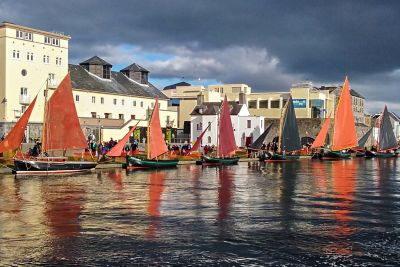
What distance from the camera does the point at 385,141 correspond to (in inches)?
4200

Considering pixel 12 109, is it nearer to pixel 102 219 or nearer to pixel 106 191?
pixel 106 191

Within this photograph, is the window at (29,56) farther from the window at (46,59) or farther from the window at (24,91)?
the window at (24,91)

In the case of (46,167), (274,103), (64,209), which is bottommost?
(64,209)

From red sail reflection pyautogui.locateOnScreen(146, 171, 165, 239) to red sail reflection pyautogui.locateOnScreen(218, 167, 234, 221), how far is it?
3416mm

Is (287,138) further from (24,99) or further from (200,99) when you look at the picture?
(24,99)

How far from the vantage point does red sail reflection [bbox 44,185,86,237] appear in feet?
76.2

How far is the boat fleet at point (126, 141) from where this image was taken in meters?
49.3

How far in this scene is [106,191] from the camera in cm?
3775

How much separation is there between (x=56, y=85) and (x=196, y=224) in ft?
223

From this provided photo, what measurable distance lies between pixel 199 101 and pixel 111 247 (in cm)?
10049

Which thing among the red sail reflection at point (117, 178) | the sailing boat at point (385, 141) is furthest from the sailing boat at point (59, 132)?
the sailing boat at point (385, 141)

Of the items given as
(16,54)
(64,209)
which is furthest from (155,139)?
(16,54)

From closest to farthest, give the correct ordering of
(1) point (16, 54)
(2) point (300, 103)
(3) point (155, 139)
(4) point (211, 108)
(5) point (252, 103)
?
(3) point (155, 139) → (1) point (16, 54) → (4) point (211, 108) → (2) point (300, 103) → (5) point (252, 103)

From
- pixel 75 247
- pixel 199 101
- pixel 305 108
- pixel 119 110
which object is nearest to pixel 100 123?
pixel 119 110
